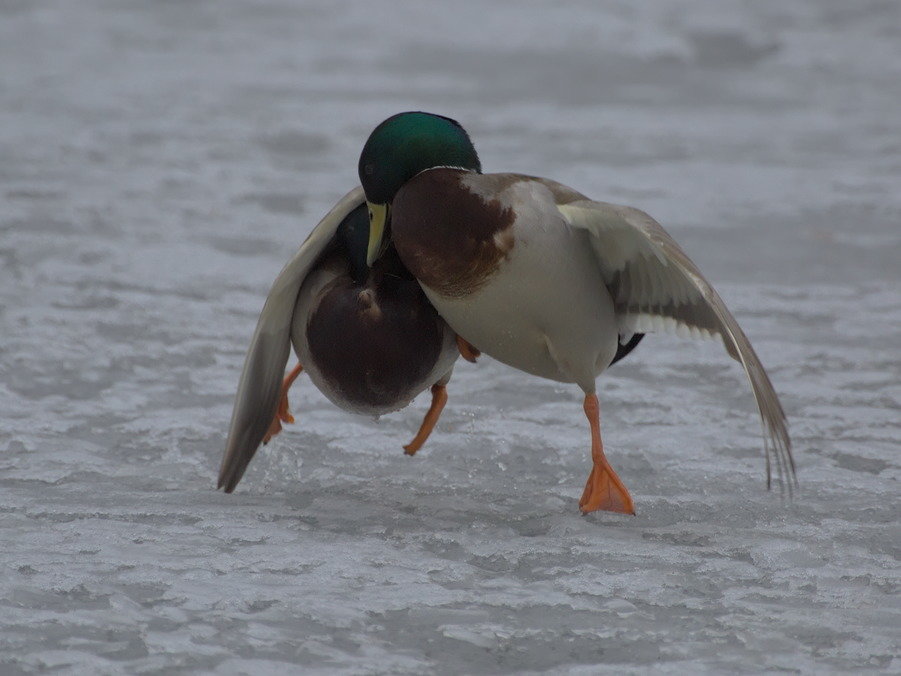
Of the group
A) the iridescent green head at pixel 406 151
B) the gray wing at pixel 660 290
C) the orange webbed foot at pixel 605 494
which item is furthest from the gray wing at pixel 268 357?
the orange webbed foot at pixel 605 494

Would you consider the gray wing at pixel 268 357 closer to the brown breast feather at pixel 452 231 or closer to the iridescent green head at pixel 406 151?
the iridescent green head at pixel 406 151

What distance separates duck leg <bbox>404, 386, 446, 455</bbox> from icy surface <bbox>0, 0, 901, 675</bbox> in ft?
0.18

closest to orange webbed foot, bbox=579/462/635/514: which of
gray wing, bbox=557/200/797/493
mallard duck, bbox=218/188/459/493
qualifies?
gray wing, bbox=557/200/797/493

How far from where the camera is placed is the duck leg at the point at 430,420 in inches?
167

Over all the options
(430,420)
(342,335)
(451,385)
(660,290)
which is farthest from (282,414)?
(660,290)

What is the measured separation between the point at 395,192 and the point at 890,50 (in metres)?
6.79

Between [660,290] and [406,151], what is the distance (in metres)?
0.77

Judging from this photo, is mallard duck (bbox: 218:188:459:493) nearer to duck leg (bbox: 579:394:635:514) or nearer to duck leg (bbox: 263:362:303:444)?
duck leg (bbox: 263:362:303:444)

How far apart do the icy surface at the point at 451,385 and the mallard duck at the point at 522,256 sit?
0.41 m

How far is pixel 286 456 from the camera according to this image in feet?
14.0

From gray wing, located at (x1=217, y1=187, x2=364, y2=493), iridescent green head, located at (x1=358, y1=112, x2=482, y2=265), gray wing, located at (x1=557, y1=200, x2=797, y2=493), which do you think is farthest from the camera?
gray wing, located at (x1=217, y1=187, x2=364, y2=493)

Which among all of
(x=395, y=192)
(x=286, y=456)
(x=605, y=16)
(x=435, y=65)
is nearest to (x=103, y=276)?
(x=286, y=456)

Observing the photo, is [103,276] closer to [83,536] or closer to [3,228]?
[3,228]

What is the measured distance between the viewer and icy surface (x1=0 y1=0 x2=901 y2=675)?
3.02 metres
